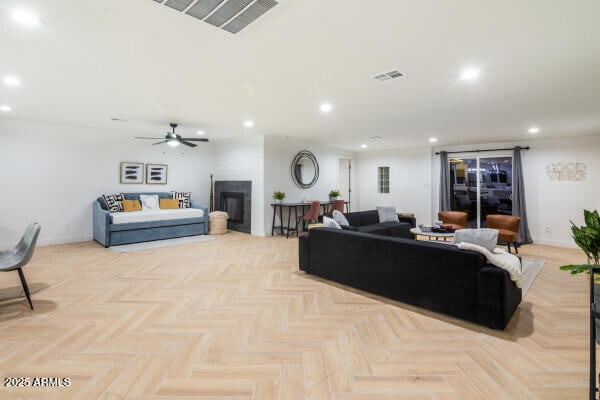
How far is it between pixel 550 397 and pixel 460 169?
6.75m

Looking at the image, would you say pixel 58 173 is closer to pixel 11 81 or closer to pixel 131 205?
pixel 131 205

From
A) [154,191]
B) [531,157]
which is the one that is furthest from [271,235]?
[531,157]

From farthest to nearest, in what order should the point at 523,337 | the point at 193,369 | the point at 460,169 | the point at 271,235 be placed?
the point at 460,169, the point at 271,235, the point at 523,337, the point at 193,369

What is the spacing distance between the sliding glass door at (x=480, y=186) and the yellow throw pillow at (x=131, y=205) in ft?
25.3

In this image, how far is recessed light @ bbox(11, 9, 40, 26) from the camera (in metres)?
1.97

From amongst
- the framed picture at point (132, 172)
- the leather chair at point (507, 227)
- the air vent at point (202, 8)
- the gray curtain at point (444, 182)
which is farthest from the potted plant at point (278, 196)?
the air vent at point (202, 8)

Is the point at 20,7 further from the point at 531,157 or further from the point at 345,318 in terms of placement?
the point at 531,157

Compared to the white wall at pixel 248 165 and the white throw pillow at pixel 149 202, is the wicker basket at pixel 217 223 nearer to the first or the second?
the white wall at pixel 248 165

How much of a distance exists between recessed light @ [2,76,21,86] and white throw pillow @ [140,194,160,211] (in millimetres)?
3459

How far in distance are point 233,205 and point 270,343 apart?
5.56 meters

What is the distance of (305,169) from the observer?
25.5ft

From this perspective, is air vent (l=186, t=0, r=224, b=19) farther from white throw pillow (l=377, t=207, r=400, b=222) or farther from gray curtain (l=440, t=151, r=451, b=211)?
gray curtain (l=440, t=151, r=451, b=211)

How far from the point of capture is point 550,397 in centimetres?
165

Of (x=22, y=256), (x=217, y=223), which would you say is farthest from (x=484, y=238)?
(x=217, y=223)
